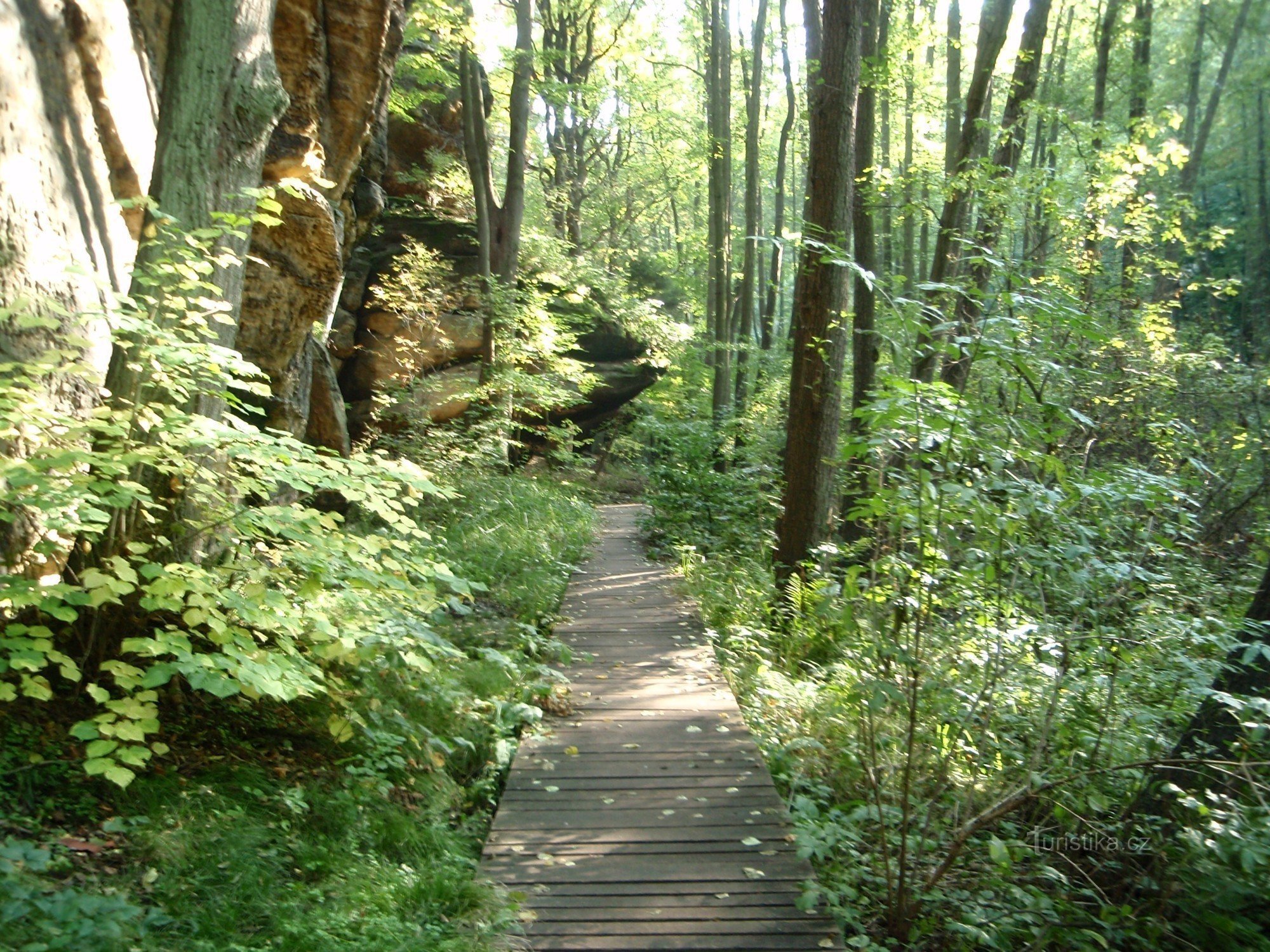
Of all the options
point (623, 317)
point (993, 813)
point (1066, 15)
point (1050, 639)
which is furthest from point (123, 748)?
point (1066, 15)

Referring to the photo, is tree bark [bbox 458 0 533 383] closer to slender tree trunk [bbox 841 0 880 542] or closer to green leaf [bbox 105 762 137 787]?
slender tree trunk [bbox 841 0 880 542]

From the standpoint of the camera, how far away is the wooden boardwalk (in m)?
3.65

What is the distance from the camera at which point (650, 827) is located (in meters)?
4.49

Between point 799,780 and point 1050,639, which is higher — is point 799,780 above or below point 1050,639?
below

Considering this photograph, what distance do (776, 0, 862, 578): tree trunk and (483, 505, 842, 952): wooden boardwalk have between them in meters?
2.12

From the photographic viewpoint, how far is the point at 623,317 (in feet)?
72.7

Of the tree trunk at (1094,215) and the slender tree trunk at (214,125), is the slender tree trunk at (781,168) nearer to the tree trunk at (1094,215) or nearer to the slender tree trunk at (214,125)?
the tree trunk at (1094,215)

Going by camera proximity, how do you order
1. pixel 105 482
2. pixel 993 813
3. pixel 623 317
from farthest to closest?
pixel 623 317
pixel 993 813
pixel 105 482

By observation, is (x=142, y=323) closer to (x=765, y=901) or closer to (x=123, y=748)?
(x=123, y=748)

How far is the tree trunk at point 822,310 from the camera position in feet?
26.6

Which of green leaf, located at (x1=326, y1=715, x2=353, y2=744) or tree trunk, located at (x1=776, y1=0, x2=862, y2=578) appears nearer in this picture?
green leaf, located at (x1=326, y1=715, x2=353, y2=744)

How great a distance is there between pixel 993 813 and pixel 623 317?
1943cm

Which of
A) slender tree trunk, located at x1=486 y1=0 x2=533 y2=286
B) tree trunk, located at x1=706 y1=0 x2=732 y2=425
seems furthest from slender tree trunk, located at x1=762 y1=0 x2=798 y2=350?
slender tree trunk, located at x1=486 y1=0 x2=533 y2=286

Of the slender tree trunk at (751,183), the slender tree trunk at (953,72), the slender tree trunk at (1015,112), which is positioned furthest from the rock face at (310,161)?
the slender tree trunk at (751,183)
